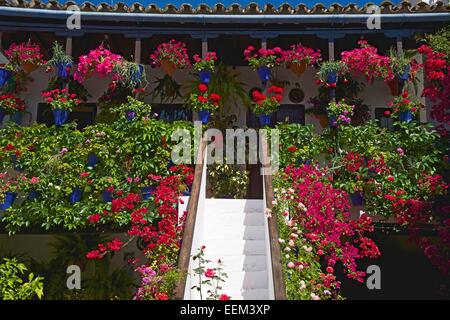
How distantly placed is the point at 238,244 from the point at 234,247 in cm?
10

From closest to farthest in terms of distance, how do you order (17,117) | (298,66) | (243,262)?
(243,262)
(298,66)
(17,117)

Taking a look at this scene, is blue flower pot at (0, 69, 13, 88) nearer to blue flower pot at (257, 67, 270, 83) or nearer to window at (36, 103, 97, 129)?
window at (36, 103, 97, 129)

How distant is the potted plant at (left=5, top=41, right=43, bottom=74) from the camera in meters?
10.0

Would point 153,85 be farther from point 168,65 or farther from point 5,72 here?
point 5,72

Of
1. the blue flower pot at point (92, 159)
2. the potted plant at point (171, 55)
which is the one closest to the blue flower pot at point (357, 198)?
the potted plant at point (171, 55)

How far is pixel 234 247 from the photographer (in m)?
7.29

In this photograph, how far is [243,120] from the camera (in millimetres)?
11445

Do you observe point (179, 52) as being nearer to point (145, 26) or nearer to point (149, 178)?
point (145, 26)

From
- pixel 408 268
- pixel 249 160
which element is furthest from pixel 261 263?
pixel 408 268

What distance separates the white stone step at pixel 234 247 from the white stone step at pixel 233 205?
38.1 inches

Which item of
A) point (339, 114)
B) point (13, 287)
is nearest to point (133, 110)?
point (13, 287)

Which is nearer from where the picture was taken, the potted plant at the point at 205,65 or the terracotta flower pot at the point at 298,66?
the potted plant at the point at 205,65

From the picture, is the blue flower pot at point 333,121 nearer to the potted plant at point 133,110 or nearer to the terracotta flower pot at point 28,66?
the potted plant at point 133,110

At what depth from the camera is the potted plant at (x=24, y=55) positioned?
1001cm
